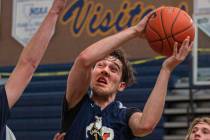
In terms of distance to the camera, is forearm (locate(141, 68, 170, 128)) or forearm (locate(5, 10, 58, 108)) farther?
forearm (locate(141, 68, 170, 128))

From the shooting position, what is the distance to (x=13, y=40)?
9.52m

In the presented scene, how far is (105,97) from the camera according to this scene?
9.23 feet

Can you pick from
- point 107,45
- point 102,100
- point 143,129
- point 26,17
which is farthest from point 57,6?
point 26,17

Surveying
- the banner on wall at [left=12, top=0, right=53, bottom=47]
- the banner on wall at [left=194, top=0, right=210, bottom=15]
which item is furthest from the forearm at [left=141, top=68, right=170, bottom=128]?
the banner on wall at [left=12, top=0, right=53, bottom=47]

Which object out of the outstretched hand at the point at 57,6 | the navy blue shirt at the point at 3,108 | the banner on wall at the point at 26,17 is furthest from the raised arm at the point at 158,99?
the banner on wall at the point at 26,17

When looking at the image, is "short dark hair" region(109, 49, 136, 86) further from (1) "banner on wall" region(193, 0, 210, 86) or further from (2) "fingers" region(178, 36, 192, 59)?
(1) "banner on wall" region(193, 0, 210, 86)

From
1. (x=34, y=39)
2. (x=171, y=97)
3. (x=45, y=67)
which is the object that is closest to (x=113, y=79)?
(x=34, y=39)

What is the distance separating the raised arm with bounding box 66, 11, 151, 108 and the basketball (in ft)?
0.28

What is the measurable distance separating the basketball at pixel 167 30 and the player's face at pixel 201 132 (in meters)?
0.57

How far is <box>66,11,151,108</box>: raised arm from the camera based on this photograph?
8.46 ft

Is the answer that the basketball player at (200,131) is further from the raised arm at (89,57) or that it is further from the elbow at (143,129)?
the raised arm at (89,57)

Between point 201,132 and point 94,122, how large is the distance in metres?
0.71

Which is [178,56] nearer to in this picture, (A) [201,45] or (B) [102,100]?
(B) [102,100]

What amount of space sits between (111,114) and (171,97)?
482 centimetres
